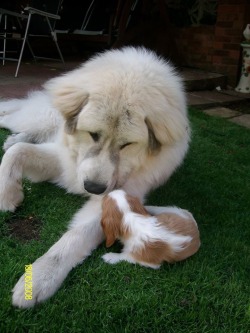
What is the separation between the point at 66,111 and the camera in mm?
2342

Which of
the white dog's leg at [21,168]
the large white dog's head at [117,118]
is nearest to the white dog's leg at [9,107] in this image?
Answer: the white dog's leg at [21,168]

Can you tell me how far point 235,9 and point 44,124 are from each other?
16.5ft

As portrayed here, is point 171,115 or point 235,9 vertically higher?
point 235,9

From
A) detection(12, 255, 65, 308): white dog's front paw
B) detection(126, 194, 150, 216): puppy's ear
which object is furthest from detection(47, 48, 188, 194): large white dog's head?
detection(12, 255, 65, 308): white dog's front paw

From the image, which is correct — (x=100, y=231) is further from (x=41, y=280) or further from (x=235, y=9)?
Result: (x=235, y=9)

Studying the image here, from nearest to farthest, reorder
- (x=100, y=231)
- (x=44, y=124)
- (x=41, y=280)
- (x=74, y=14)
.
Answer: (x=41, y=280), (x=100, y=231), (x=44, y=124), (x=74, y=14)

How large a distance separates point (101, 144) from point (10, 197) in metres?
0.60

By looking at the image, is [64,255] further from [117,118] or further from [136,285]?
[117,118]

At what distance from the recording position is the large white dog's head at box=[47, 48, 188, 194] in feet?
7.07

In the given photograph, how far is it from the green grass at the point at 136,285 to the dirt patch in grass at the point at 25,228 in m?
0.03

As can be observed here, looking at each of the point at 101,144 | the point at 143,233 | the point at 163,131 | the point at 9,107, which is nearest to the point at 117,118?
the point at 101,144

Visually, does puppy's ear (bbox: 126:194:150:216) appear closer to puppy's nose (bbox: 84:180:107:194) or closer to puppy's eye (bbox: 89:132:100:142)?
puppy's nose (bbox: 84:180:107:194)

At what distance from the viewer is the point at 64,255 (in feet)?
6.18

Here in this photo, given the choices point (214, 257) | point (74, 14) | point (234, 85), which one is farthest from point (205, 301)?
point (74, 14)
